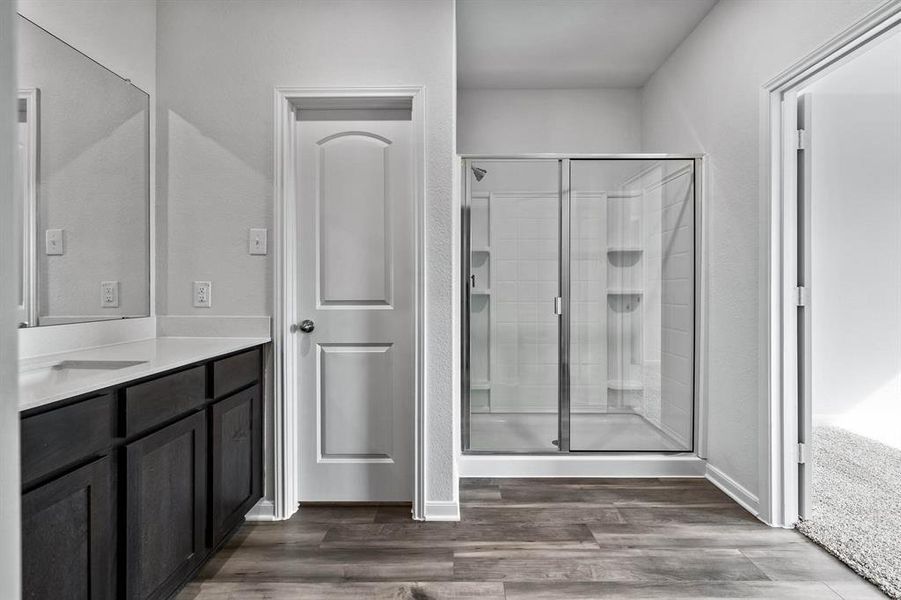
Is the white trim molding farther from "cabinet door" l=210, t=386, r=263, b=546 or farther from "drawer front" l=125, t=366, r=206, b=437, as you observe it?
"drawer front" l=125, t=366, r=206, b=437

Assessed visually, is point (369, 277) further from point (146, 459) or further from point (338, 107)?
point (146, 459)

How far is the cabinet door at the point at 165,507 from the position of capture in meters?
1.44

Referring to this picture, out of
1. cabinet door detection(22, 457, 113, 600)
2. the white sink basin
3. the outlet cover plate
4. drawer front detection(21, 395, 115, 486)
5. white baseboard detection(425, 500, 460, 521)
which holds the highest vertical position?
the outlet cover plate

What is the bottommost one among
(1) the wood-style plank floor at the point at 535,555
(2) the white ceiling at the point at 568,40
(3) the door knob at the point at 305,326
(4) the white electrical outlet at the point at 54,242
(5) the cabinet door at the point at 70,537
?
(1) the wood-style plank floor at the point at 535,555

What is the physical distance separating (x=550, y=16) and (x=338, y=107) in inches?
56.3

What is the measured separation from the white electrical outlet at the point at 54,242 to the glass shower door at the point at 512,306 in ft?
6.14

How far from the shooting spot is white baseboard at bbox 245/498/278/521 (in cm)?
238

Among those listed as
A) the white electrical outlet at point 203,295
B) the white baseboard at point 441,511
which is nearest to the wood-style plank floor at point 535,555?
the white baseboard at point 441,511

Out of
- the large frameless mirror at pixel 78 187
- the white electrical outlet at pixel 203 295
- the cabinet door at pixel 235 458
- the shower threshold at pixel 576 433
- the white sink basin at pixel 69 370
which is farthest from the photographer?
the shower threshold at pixel 576 433

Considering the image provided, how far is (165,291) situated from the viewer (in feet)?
7.88

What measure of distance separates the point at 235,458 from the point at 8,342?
1.91 metres

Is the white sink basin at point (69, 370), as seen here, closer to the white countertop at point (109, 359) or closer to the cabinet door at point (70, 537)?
the white countertop at point (109, 359)

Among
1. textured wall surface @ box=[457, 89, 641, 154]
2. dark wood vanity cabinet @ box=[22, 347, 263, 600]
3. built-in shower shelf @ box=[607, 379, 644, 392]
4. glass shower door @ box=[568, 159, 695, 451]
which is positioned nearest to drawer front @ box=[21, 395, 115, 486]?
dark wood vanity cabinet @ box=[22, 347, 263, 600]

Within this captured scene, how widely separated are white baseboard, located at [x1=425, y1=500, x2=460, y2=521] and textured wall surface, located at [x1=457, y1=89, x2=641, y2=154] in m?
2.72
